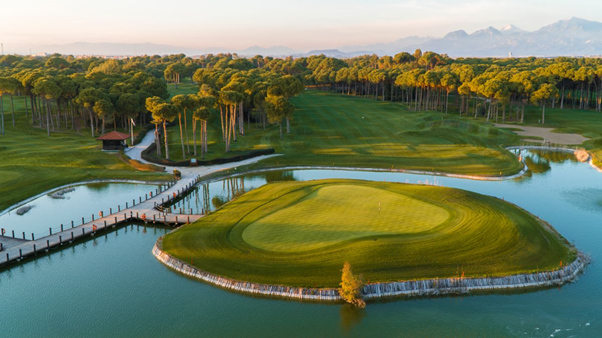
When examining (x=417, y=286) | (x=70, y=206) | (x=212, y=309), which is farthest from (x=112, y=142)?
(x=417, y=286)

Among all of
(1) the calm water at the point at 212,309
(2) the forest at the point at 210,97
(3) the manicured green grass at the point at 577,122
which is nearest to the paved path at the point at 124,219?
(1) the calm water at the point at 212,309

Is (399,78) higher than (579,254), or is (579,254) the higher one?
(399,78)

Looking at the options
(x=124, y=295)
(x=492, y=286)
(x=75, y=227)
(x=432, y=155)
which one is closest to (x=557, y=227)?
(x=492, y=286)

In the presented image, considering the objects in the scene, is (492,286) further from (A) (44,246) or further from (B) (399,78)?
(B) (399,78)

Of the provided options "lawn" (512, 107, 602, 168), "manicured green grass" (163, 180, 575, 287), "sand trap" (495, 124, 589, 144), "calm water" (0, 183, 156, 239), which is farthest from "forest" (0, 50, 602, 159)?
"manicured green grass" (163, 180, 575, 287)

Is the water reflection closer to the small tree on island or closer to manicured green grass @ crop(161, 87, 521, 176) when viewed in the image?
the small tree on island
